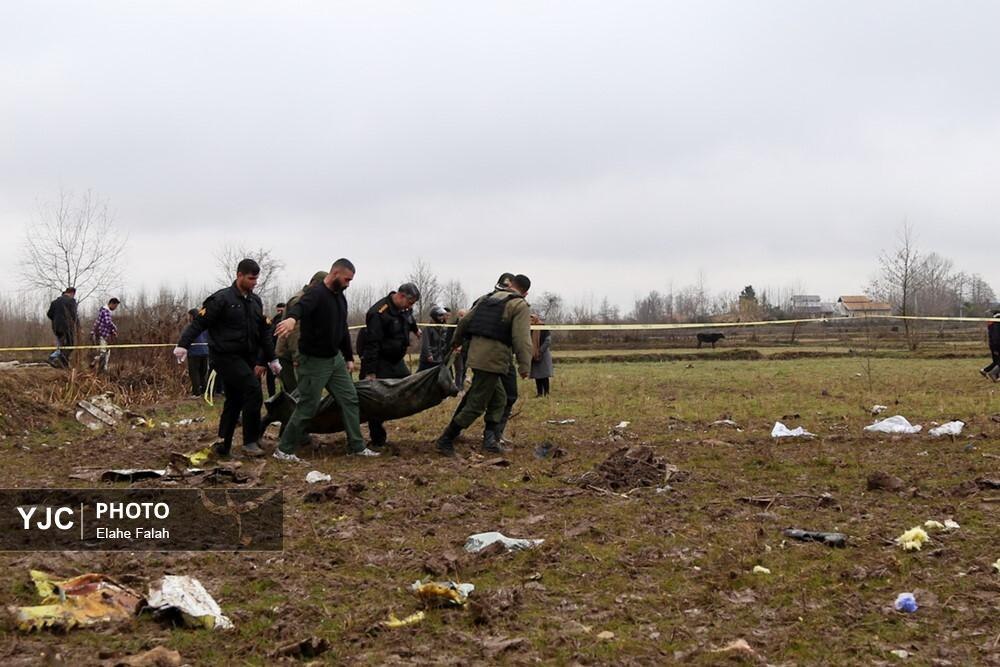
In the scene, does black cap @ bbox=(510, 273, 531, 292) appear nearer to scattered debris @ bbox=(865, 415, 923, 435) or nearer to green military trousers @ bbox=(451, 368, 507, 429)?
green military trousers @ bbox=(451, 368, 507, 429)

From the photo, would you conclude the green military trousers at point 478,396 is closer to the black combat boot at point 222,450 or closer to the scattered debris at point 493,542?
the black combat boot at point 222,450

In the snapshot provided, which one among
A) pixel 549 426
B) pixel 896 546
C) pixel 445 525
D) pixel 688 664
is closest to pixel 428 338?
pixel 549 426

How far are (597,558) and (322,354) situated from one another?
4387 mm

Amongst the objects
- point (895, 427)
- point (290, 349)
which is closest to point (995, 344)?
point (895, 427)

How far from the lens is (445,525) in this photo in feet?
21.1

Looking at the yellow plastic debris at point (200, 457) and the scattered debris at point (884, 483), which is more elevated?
the yellow plastic debris at point (200, 457)

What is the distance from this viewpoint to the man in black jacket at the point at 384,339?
1016 centimetres

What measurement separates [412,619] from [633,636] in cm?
109

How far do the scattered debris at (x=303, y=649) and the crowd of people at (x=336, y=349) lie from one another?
185 inches

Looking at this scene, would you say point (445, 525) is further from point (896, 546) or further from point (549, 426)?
point (549, 426)

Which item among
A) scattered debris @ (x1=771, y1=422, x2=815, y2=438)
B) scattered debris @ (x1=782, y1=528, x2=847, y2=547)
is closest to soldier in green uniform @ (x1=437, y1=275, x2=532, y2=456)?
scattered debris @ (x1=771, y1=422, x2=815, y2=438)

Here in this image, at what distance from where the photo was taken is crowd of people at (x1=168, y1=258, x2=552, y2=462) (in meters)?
8.90

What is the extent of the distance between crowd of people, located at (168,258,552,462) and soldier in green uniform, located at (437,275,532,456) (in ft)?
0.03

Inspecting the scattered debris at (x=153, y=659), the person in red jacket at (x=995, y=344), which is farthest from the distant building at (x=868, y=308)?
the scattered debris at (x=153, y=659)
